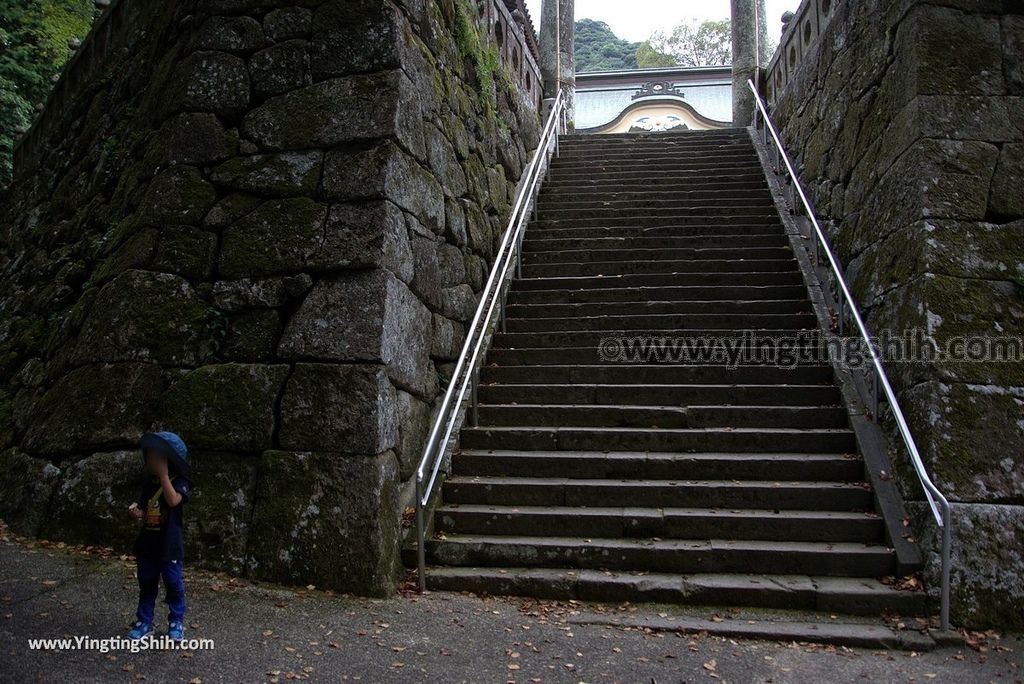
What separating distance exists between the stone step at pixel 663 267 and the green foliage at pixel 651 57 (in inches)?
1078

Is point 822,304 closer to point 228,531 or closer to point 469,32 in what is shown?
point 469,32

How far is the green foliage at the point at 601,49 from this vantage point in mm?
34344

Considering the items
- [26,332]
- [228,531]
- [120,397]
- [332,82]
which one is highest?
[332,82]

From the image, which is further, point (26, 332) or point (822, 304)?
point (822, 304)

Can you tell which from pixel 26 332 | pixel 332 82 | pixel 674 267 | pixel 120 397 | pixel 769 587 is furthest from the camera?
pixel 674 267

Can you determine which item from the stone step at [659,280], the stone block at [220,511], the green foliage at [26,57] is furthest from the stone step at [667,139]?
the stone block at [220,511]

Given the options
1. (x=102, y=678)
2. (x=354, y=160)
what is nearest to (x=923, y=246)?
(x=354, y=160)

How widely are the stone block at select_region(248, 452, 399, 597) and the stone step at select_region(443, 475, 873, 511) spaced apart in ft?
2.86

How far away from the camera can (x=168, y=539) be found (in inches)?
116

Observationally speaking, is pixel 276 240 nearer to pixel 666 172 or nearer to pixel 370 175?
pixel 370 175

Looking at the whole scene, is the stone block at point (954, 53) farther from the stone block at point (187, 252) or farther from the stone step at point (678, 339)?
the stone block at point (187, 252)

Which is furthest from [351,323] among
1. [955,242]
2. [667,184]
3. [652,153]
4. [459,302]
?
[652,153]

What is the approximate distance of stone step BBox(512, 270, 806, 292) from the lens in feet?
21.7

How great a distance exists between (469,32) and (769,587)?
17.3 feet
